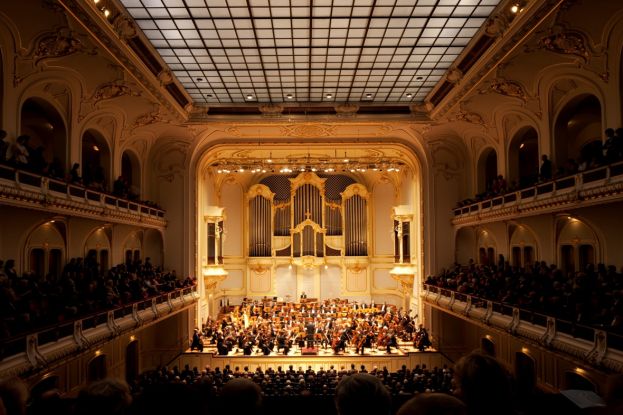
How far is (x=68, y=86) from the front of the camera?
46.4 feet

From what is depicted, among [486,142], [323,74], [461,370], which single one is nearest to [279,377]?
[323,74]

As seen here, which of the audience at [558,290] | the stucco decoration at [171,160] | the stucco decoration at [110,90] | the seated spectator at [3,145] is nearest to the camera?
the audience at [558,290]

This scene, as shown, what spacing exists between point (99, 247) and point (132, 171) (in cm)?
479

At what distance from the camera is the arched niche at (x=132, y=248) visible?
20125 mm

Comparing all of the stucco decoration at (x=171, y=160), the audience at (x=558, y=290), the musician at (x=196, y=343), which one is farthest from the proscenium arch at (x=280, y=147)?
the audience at (x=558, y=290)

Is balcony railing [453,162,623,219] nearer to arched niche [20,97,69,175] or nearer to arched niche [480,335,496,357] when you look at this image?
arched niche [480,335,496,357]

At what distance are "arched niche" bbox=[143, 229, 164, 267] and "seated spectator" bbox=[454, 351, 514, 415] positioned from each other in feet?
70.1

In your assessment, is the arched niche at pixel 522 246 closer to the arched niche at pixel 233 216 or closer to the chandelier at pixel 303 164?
the chandelier at pixel 303 164

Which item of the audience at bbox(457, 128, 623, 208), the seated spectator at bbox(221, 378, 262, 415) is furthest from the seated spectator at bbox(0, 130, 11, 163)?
the audience at bbox(457, 128, 623, 208)

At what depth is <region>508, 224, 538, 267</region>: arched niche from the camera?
17.1m

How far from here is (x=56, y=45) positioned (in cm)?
1178

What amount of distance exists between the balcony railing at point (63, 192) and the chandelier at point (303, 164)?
6279mm

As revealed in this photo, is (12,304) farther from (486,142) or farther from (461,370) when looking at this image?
(486,142)

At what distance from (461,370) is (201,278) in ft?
73.6
